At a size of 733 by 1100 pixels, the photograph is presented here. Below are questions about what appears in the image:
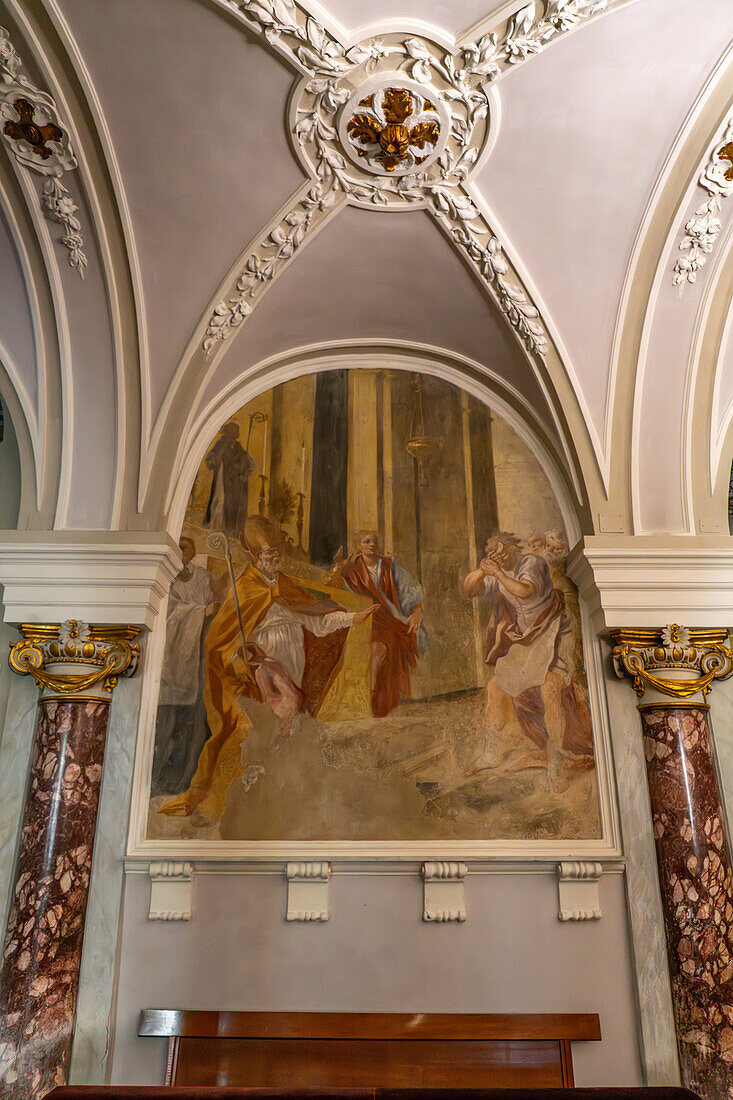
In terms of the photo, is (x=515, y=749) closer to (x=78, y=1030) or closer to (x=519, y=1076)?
(x=519, y=1076)

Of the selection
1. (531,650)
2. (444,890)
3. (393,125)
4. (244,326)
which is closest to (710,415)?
(531,650)

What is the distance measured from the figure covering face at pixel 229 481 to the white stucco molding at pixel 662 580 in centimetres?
295

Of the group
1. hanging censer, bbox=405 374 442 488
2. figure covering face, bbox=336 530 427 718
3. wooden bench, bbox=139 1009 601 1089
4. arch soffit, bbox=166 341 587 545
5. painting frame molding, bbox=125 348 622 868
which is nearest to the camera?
wooden bench, bbox=139 1009 601 1089

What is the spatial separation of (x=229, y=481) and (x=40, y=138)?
9.82 ft

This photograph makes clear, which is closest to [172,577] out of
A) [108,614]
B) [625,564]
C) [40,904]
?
[108,614]

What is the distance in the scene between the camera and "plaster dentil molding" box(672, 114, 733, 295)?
575 centimetres

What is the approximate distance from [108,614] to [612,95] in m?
5.05

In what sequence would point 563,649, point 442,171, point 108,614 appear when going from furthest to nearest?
1. point 563,649
2. point 108,614
3. point 442,171

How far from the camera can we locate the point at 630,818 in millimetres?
6270

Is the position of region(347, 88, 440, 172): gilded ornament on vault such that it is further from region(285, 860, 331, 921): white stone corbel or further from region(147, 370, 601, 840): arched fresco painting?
region(285, 860, 331, 921): white stone corbel

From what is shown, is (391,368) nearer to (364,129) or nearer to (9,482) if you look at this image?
(364,129)

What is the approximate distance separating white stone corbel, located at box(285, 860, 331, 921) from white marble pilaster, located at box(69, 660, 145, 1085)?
1.22 m

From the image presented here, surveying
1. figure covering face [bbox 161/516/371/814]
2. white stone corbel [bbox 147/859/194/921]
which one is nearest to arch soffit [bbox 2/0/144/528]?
figure covering face [bbox 161/516/371/814]

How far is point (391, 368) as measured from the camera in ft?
26.1
